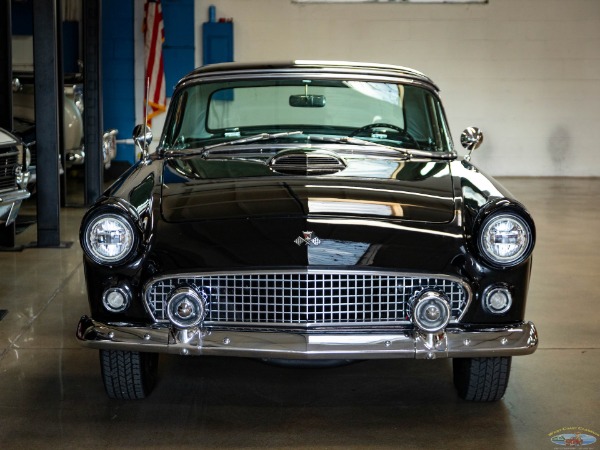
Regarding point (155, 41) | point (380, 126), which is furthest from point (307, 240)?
point (155, 41)

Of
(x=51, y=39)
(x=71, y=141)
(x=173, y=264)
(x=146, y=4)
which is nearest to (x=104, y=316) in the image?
(x=173, y=264)

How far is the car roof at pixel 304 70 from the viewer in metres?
5.02

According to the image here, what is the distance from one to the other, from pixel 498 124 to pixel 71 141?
252 inches

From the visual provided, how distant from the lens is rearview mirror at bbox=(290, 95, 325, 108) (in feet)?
16.7

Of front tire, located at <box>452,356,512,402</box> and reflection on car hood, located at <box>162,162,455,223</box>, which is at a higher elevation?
reflection on car hood, located at <box>162,162,455,223</box>

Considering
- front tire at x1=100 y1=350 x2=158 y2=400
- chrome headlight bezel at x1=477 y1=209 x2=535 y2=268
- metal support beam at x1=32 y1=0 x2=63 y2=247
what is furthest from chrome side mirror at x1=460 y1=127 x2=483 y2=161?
metal support beam at x1=32 y1=0 x2=63 y2=247

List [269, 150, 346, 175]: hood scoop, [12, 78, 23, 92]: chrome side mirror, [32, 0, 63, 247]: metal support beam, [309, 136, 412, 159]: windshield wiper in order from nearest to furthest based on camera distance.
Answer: [269, 150, 346, 175]: hood scoop
[309, 136, 412, 159]: windshield wiper
[32, 0, 63, 247]: metal support beam
[12, 78, 23, 92]: chrome side mirror

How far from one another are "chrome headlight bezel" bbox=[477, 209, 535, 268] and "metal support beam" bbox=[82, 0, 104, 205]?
22.0ft

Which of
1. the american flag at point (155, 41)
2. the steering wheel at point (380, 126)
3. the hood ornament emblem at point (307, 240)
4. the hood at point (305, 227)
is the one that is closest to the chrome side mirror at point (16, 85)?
the american flag at point (155, 41)

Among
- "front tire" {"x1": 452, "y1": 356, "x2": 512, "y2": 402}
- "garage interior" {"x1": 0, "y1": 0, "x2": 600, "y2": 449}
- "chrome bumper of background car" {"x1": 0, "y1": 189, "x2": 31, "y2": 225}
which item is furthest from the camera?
"chrome bumper of background car" {"x1": 0, "y1": 189, "x2": 31, "y2": 225}

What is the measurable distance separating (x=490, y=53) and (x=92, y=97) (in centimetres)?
638

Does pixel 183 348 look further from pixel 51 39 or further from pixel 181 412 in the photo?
pixel 51 39

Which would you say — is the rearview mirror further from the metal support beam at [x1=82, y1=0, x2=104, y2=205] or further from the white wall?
the white wall

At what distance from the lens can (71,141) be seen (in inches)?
418
